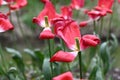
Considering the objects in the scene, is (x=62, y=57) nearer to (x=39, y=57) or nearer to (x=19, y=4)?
(x=19, y=4)

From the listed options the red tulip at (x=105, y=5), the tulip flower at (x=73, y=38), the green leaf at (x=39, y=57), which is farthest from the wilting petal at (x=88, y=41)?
the green leaf at (x=39, y=57)

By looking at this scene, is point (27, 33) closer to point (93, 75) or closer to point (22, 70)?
point (22, 70)

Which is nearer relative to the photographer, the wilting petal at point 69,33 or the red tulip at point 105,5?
the wilting petal at point 69,33

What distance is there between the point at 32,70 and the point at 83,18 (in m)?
2.03

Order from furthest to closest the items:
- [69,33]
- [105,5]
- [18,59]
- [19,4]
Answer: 1. [18,59]
2. [19,4]
3. [105,5]
4. [69,33]

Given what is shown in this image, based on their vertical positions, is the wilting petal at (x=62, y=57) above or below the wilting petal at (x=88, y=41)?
below

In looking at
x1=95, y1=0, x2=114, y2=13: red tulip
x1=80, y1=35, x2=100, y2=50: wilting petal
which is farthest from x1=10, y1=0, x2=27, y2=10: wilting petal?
x1=80, y1=35, x2=100, y2=50: wilting petal

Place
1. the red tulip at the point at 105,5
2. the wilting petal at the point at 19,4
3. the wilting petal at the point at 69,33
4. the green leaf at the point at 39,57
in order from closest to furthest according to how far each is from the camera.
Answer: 1. the wilting petal at the point at 69,33
2. the red tulip at the point at 105,5
3. the wilting petal at the point at 19,4
4. the green leaf at the point at 39,57

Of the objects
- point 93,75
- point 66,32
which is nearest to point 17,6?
point 93,75

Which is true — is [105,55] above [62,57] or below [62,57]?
below

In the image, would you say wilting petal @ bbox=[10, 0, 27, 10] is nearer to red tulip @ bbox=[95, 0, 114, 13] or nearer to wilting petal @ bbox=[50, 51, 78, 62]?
red tulip @ bbox=[95, 0, 114, 13]

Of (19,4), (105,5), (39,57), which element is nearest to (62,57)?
(105,5)

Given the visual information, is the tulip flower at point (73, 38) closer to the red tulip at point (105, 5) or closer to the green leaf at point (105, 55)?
the red tulip at point (105, 5)

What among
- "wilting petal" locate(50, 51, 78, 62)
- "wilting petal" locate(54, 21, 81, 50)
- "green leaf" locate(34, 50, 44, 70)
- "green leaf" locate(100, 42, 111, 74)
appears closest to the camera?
"wilting petal" locate(50, 51, 78, 62)
